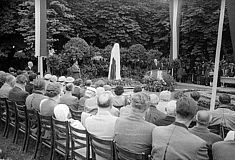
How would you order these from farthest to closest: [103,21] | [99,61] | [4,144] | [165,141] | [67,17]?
1. [103,21]
2. [67,17]
3. [99,61]
4. [4,144]
5. [165,141]

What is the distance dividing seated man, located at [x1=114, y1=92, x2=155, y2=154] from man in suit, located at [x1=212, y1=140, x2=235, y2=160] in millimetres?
565

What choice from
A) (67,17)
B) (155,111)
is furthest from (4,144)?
(67,17)

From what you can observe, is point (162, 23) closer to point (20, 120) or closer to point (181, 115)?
point (20, 120)

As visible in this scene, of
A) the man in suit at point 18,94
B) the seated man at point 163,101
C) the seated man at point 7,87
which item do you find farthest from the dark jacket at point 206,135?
the seated man at point 7,87

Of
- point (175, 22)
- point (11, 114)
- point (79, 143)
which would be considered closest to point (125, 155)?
point (79, 143)

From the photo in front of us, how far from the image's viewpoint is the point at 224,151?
6.99 ft

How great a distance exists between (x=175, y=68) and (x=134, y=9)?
23.9 ft

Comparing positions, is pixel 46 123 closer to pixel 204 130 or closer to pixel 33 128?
pixel 33 128

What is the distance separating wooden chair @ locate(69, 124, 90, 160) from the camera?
9.92ft

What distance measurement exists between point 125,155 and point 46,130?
184 cm

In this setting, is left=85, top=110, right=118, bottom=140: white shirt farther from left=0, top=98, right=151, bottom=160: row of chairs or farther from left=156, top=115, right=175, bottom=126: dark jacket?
left=156, top=115, right=175, bottom=126: dark jacket

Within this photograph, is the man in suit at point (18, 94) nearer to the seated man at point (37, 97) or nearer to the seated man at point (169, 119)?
the seated man at point (37, 97)

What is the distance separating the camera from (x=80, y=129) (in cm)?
305

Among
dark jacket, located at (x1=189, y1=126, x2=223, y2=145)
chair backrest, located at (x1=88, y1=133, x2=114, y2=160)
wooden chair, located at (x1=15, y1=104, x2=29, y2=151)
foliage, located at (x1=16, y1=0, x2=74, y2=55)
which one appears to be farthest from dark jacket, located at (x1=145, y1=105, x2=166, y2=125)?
foliage, located at (x1=16, y1=0, x2=74, y2=55)
